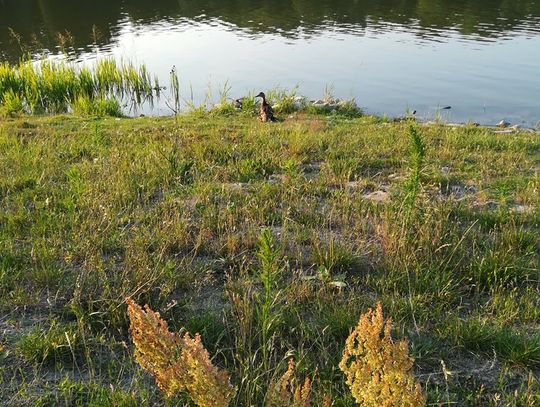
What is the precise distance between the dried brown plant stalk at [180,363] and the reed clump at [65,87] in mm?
16626

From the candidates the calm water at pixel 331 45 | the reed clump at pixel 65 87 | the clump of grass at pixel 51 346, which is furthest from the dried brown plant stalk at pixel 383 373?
the calm water at pixel 331 45

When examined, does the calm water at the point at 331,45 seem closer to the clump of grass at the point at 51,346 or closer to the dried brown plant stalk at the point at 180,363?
the clump of grass at the point at 51,346

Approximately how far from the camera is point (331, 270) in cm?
500

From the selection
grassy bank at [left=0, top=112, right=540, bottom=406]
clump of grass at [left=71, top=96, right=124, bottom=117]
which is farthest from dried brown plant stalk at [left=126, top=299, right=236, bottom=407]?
clump of grass at [left=71, top=96, right=124, bottom=117]

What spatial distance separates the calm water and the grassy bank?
43.6 feet

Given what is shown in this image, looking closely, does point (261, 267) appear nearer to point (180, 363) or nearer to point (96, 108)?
point (180, 363)

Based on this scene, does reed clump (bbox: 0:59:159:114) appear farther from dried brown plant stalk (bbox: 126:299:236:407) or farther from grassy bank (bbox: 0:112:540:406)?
dried brown plant stalk (bbox: 126:299:236:407)

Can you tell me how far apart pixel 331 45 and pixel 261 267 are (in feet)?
98.5

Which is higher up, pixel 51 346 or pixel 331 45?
pixel 51 346

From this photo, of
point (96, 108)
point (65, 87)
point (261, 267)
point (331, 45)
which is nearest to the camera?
point (261, 267)

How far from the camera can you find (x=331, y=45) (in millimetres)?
32938

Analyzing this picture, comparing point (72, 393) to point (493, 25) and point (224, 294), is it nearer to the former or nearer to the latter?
point (224, 294)

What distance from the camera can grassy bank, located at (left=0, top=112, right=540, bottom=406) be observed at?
12.1ft

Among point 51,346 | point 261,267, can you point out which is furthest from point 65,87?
point 51,346
